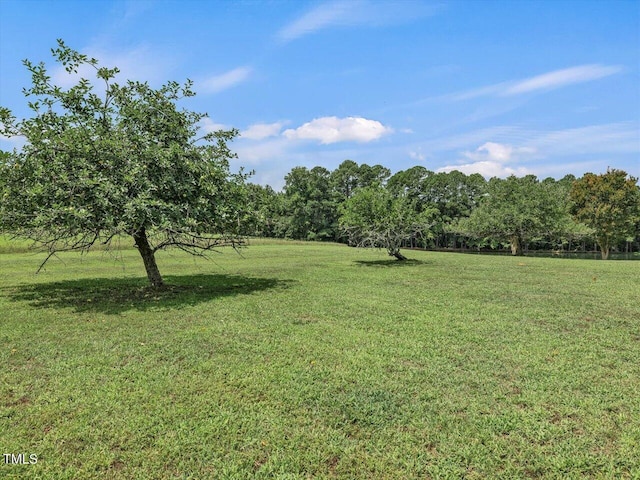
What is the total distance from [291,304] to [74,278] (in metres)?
9.13

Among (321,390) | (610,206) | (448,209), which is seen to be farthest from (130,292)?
(448,209)

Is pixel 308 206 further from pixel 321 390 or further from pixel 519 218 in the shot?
pixel 321 390

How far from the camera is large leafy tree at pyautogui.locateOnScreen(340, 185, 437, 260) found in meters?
18.2

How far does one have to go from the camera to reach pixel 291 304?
852cm

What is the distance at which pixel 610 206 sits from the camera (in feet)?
109

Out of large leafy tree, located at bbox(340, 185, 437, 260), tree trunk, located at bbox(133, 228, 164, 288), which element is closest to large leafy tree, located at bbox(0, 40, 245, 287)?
tree trunk, located at bbox(133, 228, 164, 288)

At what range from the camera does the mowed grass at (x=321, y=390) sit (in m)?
2.86

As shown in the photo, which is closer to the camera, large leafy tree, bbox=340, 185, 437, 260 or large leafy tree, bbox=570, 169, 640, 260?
large leafy tree, bbox=340, 185, 437, 260

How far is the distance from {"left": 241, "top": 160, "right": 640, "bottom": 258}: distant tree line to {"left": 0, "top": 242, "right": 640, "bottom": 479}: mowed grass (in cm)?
450

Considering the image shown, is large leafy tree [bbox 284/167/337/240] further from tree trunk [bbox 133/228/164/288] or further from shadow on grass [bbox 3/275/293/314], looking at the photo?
tree trunk [bbox 133/228/164/288]

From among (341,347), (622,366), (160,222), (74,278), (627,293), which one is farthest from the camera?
(74,278)

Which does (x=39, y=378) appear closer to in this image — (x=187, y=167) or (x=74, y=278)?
(x=187, y=167)

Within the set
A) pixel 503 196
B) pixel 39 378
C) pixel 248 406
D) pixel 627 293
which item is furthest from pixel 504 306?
pixel 503 196

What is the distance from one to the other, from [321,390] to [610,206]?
39470 millimetres
